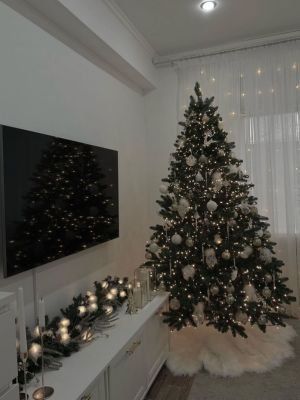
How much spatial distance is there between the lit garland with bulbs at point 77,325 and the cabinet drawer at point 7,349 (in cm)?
51

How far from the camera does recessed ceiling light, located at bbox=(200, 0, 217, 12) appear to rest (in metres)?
2.80

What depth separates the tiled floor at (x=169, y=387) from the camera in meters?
2.25

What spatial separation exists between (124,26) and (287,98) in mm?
1880

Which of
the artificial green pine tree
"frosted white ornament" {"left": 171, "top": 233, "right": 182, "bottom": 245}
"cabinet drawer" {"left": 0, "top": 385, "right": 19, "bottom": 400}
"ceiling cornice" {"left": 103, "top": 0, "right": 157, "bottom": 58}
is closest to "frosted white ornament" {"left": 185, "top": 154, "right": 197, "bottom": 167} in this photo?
the artificial green pine tree

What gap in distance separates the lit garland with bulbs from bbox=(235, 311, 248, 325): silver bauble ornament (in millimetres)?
936

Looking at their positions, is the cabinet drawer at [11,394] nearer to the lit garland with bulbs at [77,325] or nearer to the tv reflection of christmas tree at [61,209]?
the lit garland with bulbs at [77,325]

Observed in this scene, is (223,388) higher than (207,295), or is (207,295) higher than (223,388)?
(207,295)

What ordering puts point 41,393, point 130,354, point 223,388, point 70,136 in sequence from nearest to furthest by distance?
point 41,393
point 130,354
point 223,388
point 70,136

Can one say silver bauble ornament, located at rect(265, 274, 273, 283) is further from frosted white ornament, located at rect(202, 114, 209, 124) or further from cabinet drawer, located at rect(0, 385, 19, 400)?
cabinet drawer, located at rect(0, 385, 19, 400)

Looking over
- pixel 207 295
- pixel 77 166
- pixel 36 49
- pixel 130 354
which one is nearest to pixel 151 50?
pixel 36 49

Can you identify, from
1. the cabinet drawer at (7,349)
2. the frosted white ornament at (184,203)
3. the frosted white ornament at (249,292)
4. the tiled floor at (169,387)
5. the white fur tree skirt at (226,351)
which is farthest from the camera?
the frosted white ornament at (184,203)

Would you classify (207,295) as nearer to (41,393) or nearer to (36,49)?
(41,393)

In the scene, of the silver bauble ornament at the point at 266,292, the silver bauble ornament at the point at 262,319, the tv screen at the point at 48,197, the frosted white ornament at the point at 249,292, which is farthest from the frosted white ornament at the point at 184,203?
the silver bauble ornament at the point at 262,319

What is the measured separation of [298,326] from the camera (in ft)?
10.8
